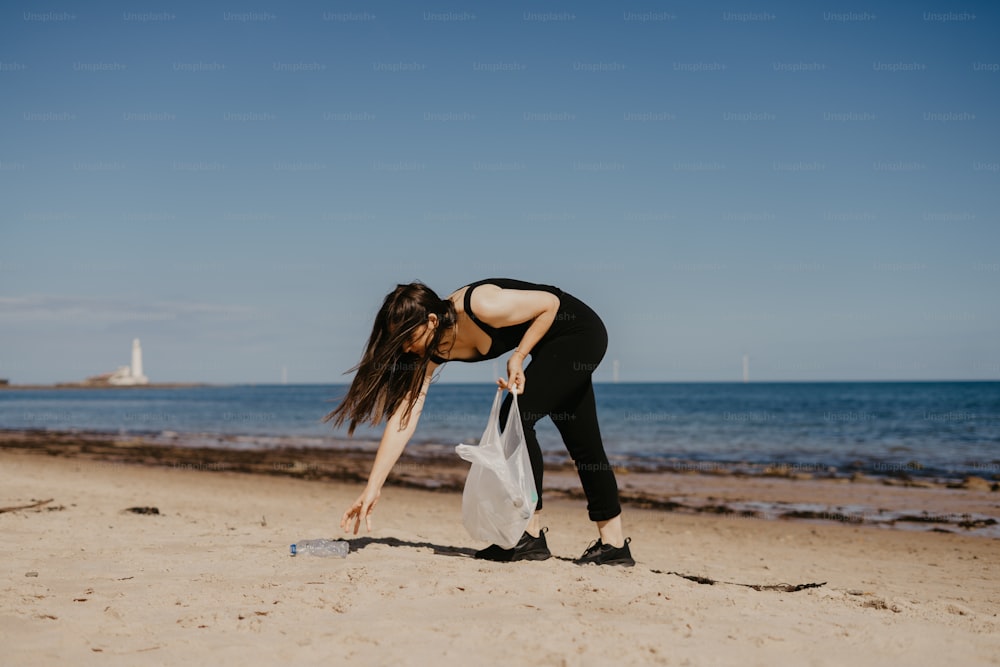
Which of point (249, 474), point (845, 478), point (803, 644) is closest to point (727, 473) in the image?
point (845, 478)

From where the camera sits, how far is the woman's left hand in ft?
12.5

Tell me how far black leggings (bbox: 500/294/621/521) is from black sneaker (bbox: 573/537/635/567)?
18 centimetres

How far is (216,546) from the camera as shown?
180 inches

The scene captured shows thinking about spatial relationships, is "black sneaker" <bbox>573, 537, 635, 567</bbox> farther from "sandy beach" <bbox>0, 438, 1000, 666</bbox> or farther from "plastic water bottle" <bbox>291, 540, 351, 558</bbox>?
"plastic water bottle" <bbox>291, 540, 351, 558</bbox>

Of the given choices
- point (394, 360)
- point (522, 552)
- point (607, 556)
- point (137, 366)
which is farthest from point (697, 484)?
point (137, 366)

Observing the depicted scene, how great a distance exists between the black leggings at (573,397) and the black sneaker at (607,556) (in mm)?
181

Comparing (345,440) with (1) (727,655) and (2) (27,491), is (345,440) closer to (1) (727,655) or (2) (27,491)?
(2) (27,491)

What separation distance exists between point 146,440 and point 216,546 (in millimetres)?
17709

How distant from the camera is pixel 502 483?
380 cm

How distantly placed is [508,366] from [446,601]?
1.22 meters

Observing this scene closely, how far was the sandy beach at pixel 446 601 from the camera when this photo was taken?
8.64ft

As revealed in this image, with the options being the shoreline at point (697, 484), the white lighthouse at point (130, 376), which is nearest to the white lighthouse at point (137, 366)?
the white lighthouse at point (130, 376)

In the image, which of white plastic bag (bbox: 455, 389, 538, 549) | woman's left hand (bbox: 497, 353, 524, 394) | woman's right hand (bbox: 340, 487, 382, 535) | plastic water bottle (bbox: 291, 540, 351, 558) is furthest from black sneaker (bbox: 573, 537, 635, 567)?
plastic water bottle (bbox: 291, 540, 351, 558)

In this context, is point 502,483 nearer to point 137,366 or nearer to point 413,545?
point 413,545
